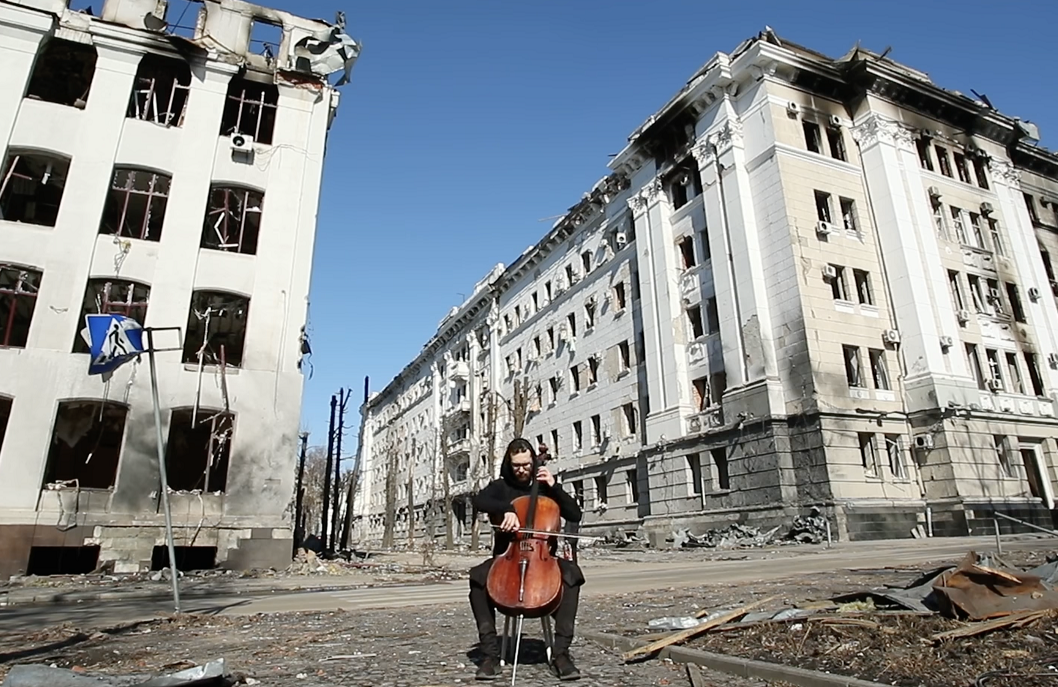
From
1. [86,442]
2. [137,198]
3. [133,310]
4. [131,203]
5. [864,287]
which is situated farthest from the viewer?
[864,287]

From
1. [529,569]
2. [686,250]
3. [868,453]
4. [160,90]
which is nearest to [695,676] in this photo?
[529,569]

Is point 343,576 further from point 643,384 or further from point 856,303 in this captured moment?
point 856,303

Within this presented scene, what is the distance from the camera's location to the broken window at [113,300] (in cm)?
1647

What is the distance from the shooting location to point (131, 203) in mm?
18562

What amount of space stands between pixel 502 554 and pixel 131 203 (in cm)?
1939

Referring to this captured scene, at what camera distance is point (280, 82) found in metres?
20.3

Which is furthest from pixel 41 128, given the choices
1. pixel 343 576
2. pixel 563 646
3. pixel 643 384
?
pixel 643 384

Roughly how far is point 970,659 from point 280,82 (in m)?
22.4

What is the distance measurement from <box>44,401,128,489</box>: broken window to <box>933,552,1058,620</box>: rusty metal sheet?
17480 mm

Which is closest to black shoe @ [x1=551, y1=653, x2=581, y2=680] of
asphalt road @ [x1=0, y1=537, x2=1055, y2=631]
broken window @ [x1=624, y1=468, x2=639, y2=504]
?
asphalt road @ [x1=0, y1=537, x2=1055, y2=631]

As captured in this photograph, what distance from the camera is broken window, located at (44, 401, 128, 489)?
15.9m

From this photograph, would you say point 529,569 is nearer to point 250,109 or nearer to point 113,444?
point 113,444

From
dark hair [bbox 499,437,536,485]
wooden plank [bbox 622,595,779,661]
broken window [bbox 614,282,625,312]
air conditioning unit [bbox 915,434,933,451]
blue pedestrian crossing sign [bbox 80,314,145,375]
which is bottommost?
wooden plank [bbox 622,595,779,661]

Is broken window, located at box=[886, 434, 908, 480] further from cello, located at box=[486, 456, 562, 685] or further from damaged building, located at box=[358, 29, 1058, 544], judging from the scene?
cello, located at box=[486, 456, 562, 685]
